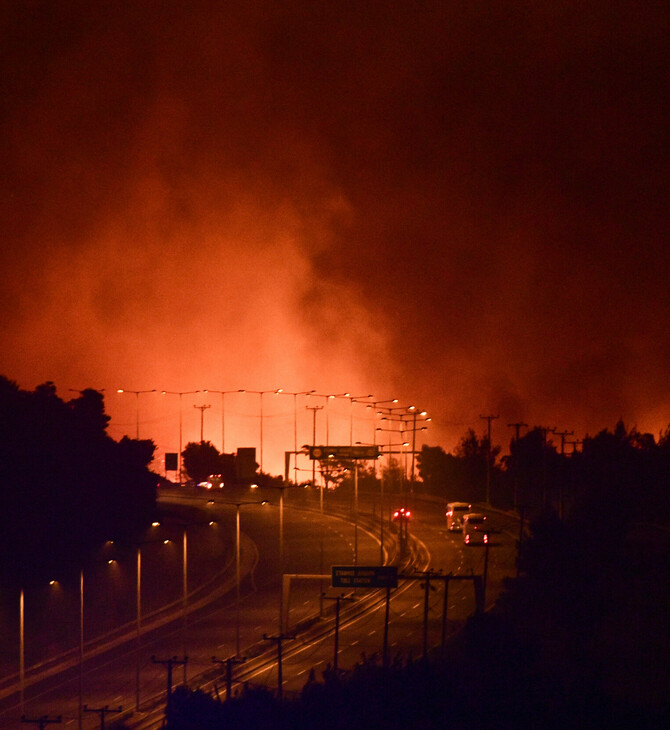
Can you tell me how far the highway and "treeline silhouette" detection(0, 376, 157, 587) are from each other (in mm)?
3715

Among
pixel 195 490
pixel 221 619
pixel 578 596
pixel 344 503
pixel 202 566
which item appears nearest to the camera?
pixel 578 596

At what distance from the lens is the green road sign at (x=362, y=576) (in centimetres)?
5400

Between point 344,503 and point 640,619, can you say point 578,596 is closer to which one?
point 640,619

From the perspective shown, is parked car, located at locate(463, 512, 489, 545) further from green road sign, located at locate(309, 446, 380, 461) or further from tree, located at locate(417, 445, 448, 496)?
tree, located at locate(417, 445, 448, 496)

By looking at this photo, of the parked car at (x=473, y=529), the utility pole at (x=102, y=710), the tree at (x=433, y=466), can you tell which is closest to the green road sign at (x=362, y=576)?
the utility pole at (x=102, y=710)

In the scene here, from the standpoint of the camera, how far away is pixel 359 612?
2530 inches

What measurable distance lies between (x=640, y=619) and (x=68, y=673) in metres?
28.4

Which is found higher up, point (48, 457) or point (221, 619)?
point (48, 457)

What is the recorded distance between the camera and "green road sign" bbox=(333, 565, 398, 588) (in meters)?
54.0

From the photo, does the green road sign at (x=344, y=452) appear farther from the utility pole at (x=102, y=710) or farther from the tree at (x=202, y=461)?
the tree at (x=202, y=461)

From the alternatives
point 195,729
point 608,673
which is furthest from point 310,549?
point 195,729

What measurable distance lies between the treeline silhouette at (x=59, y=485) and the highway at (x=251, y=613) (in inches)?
146

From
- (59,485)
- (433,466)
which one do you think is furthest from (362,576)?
(433,466)

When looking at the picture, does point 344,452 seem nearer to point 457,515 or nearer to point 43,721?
point 43,721
